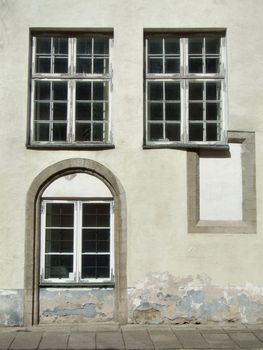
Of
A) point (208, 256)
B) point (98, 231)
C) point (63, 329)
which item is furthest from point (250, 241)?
point (63, 329)

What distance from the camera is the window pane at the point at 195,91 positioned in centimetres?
1052

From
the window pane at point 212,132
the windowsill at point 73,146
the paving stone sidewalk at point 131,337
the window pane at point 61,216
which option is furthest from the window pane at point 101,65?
the paving stone sidewalk at point 131,337

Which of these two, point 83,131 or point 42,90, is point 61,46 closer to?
point 42,90

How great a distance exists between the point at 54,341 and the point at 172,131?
4.19 m

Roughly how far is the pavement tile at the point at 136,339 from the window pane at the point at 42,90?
440 centimetres

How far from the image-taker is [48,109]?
10.5m

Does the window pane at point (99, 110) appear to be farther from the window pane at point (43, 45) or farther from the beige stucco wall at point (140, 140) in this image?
the window pane at point (43, 45)

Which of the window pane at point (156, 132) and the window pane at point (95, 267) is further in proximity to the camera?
the window pane at point (156, 132)

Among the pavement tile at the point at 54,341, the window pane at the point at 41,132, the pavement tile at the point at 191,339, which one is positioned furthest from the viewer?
the window pane at the point at 41,132

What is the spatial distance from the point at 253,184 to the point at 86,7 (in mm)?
4349

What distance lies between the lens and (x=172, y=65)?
34.6 ft

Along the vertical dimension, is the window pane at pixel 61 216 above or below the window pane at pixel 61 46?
below

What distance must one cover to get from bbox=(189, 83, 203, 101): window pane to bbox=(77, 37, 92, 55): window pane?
1.98 metres

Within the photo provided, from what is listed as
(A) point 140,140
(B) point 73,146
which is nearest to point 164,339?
(A) point 140,140
